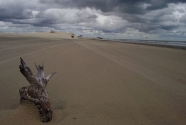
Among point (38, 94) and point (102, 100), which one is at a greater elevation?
point (38, 94)

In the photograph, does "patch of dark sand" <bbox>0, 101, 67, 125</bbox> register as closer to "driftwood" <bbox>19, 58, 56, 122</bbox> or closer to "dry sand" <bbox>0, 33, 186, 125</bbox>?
"dry sand" <bbox>0, 33, 186, 125</bbox>

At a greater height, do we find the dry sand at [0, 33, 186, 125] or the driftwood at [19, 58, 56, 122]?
the driftwood at [19, 58, 56, 122]

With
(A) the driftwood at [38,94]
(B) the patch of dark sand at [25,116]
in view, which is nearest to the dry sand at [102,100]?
(B) the patch of dark sand at [25,116]

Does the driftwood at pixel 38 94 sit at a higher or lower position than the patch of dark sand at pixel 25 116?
higher

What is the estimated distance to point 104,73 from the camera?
251 inches

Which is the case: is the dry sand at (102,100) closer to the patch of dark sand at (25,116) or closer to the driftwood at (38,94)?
the patch of dark sand at (25,116)

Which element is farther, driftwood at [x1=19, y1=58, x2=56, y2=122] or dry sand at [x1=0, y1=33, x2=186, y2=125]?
dry sand at [x1=0, y1=33, x2=186, y2=125]

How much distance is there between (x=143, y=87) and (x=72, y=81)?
6.75ft

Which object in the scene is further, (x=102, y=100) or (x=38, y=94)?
(x=102, y=100)

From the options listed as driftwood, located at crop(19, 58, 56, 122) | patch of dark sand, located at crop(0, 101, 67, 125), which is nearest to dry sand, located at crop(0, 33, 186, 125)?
patch of dark sand, located at crop(0, 101, 67, 125)

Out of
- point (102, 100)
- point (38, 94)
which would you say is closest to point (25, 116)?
point (38, 94)

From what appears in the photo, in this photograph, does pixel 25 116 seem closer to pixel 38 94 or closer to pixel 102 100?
pixel 38 94

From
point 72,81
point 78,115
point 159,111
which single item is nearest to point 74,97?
point 78,115

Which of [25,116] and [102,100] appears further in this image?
[102,100]
